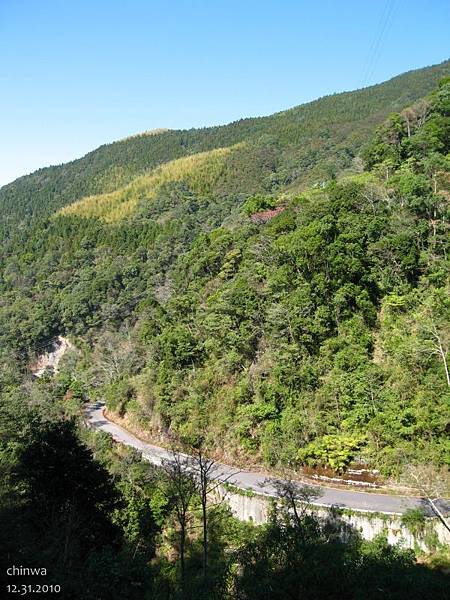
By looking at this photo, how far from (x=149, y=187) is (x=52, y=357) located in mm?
51048

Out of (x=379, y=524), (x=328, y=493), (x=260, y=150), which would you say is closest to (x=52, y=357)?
(x=328, y=493)

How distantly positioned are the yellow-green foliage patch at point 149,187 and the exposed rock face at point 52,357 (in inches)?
1272

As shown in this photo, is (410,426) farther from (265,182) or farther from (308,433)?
(265,182)

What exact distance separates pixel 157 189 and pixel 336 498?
88904mm

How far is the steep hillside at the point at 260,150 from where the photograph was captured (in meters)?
93.8

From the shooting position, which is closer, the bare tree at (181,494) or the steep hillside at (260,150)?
the bare tree at (181,494)

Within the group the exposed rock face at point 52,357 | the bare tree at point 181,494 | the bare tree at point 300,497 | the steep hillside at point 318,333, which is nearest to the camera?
the bare tree at point 181,494

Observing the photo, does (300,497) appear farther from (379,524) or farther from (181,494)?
(181,494)

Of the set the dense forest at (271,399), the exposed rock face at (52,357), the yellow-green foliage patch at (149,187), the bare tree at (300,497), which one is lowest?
the exposed rock face at (52,357)

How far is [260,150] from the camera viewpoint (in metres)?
108

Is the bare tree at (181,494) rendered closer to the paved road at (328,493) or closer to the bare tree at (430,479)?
the paved road at (328,493)

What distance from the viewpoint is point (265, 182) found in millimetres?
93875

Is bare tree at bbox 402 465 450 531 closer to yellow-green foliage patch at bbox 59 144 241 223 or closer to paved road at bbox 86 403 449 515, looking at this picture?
paved road at bbox 86 403 449 515

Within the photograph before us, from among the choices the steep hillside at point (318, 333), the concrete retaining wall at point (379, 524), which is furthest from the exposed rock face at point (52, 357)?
the concrete retaining wall at point (379, 524)
